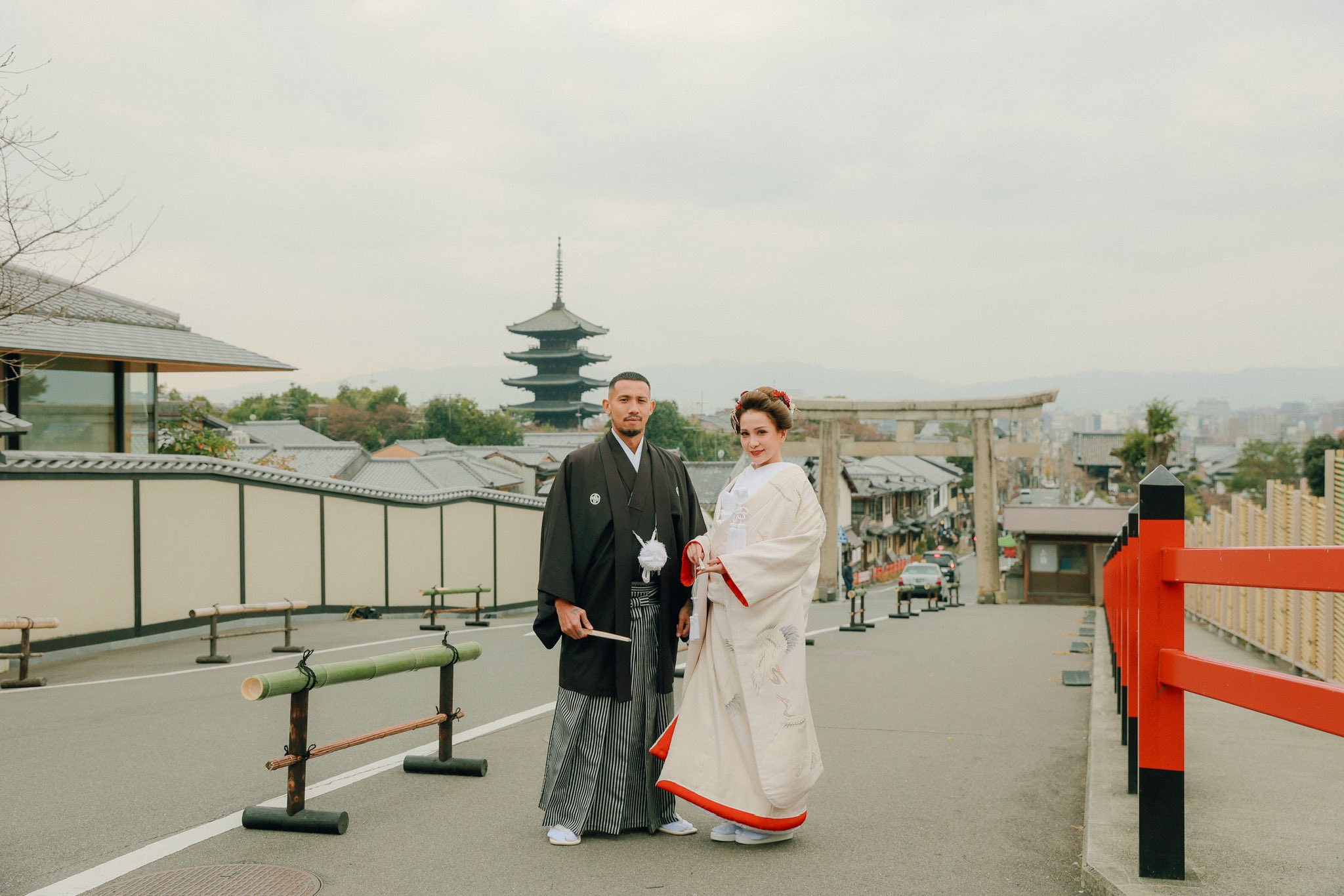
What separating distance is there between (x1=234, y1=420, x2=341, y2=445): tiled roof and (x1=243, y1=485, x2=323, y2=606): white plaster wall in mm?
29688

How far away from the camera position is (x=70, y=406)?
14016 mm

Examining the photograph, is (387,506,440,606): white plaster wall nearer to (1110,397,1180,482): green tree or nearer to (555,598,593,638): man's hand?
(555,598,593,638): man's hand

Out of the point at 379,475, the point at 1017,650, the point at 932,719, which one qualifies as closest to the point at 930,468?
the point at 379,475

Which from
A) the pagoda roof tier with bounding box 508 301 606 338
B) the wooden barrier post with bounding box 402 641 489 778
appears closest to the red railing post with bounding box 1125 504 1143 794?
the wooden barrier post with bounding box 402 641 489 778

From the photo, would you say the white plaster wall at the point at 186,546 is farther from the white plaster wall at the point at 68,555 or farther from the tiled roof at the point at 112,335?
the tiled roof at the point at 112,335

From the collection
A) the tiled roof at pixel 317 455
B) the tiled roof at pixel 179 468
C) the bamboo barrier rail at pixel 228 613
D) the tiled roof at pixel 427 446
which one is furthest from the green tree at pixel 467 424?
the bamboo barrier rail at pixel 228 613

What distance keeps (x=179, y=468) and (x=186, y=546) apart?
0.95 metres

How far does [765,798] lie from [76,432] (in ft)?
43.4

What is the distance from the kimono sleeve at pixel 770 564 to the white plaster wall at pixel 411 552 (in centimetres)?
1470

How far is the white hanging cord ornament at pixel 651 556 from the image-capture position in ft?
14.0

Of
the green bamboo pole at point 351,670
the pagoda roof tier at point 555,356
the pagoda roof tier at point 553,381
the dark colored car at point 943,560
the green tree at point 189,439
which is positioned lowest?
the dark colored car at point 943,560

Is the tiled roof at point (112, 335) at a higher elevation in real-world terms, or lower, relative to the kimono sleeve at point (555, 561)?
higher

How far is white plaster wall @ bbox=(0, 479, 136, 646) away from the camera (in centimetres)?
1043

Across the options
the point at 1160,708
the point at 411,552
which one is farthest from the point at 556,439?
the point at 1160,708
